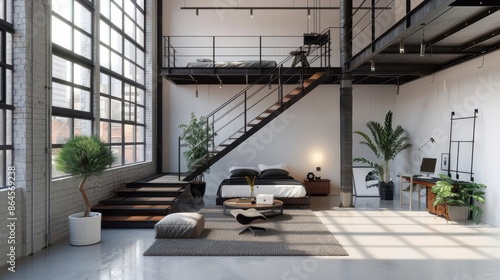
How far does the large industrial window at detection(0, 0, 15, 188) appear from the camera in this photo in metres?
4.86

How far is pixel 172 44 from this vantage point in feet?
36.6

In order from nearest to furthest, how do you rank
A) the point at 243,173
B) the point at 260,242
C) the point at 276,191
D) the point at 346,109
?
1. the point at 260,242
2. the point at 276,191
3. the point at 346,109
4. the point at 243,173

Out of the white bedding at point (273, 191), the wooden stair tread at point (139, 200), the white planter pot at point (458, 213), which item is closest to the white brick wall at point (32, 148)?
the wooden stair tread at point (139, 200)

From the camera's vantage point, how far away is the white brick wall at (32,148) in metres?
4.98

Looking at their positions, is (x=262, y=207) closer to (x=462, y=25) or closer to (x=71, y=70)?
(x=71, y=70)

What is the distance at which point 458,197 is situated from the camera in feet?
23.9

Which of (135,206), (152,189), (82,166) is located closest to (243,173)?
(152,189)

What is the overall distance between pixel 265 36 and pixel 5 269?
323 inches

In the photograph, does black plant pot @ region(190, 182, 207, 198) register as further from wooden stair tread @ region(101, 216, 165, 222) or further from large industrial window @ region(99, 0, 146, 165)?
wooden stair tread @ region(101, 216, 165, 222)

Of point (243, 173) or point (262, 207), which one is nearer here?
point (262, 207)

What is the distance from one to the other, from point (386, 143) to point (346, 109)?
Answer: 1922mm

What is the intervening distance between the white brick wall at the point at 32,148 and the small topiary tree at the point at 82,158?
236 millimetres

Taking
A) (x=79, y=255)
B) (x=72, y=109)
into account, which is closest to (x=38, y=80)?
(x=72, y=109)

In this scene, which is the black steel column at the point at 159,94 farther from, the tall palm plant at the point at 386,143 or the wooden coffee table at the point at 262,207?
the tall palm plant at the point at 386,143
